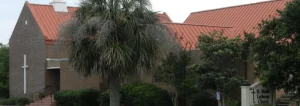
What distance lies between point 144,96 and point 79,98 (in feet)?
19.4

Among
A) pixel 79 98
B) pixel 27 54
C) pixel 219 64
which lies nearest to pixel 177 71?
pixel 219 64

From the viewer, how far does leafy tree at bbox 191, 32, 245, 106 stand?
27.8 meters

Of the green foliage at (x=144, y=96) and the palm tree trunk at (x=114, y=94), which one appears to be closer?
the palm tree trunk at (x=114, y=94)

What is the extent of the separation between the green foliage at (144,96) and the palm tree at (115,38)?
17.5ft

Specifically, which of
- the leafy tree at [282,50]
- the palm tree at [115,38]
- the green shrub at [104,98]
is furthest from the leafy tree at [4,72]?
the leafy tree at [282,50]

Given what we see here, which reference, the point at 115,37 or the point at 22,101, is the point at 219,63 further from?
the point at 22,101

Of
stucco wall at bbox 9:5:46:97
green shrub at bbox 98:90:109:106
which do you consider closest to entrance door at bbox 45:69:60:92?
stucco wall at bbox 9:5:46:97

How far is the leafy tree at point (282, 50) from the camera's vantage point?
21891mm

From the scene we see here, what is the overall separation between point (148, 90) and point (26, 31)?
20.4 meters

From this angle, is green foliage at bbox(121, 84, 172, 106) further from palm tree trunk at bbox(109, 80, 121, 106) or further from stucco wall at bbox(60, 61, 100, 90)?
stucco wall at bbox(60, 61, 100, 90)

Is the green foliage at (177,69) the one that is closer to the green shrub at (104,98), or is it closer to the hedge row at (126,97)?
the hedge row at (126,97)

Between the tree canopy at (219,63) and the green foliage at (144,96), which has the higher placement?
the tree canopy at (219,63)

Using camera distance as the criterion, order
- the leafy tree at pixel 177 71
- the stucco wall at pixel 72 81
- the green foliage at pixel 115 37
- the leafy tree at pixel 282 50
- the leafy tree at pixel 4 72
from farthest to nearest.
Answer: the leafy tree at pixel 4 72
the stucco wall at pixel 72 81
the leafy tree at pixel 177 71
the green foliage at pixel 115 37
the leafy tree at pixel 282 50

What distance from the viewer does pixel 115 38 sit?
2712 cm
